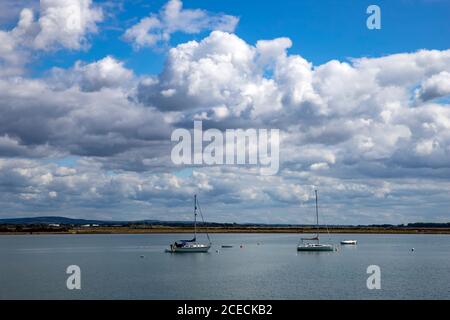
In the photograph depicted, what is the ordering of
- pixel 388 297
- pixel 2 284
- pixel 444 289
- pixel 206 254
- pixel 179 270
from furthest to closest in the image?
1. pixel 206 254
2. pixel 179 270
3. pixel 2 284
4. pixel 444 289
5. pixel 388 297

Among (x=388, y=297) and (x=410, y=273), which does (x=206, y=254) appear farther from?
(x=388, y=297)

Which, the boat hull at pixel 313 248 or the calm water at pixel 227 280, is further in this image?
the boat hull at pixel 313 248

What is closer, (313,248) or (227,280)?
(227,280)

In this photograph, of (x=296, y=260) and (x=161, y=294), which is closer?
(x=161, y=294)

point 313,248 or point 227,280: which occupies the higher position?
point 313,248

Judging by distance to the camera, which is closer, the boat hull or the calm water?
the calm water

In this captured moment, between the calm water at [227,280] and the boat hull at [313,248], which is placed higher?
the boat hull at [313,248]

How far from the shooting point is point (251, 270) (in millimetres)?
93875

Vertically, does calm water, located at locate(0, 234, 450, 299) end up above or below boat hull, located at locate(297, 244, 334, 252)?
below
